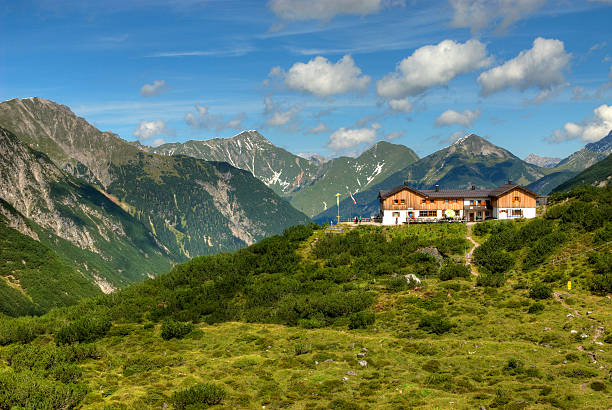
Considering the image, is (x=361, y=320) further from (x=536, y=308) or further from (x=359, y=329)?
(x=536, y=308)

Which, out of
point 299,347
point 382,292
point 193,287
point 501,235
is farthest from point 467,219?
point 299,347

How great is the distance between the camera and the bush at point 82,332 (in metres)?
68.1

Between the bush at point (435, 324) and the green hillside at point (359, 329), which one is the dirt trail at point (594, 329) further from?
the bush at point (435, 324)

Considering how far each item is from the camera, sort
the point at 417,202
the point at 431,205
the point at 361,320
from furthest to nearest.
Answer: the point at 431,205
the point at 417,202
the point at 361,320

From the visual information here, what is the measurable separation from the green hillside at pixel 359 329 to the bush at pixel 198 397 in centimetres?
12

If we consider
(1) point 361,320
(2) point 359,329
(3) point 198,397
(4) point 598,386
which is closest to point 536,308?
(1) point 361,320

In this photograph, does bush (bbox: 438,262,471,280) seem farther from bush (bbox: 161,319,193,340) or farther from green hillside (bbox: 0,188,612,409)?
bush (bbox: 161,319,193,340)

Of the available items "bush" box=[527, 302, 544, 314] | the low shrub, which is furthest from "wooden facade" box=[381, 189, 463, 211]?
the low shrub

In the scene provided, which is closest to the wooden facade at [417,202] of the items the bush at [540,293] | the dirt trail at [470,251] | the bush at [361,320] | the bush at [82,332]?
the dirt trail at [470,251]

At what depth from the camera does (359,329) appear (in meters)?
58.3

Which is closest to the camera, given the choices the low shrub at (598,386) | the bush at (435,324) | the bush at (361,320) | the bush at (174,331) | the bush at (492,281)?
the low shrub at (598,386)

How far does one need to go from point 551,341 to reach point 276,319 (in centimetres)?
3957

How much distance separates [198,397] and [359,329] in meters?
27.5

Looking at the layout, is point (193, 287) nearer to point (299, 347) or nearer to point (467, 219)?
point (299, 347)
